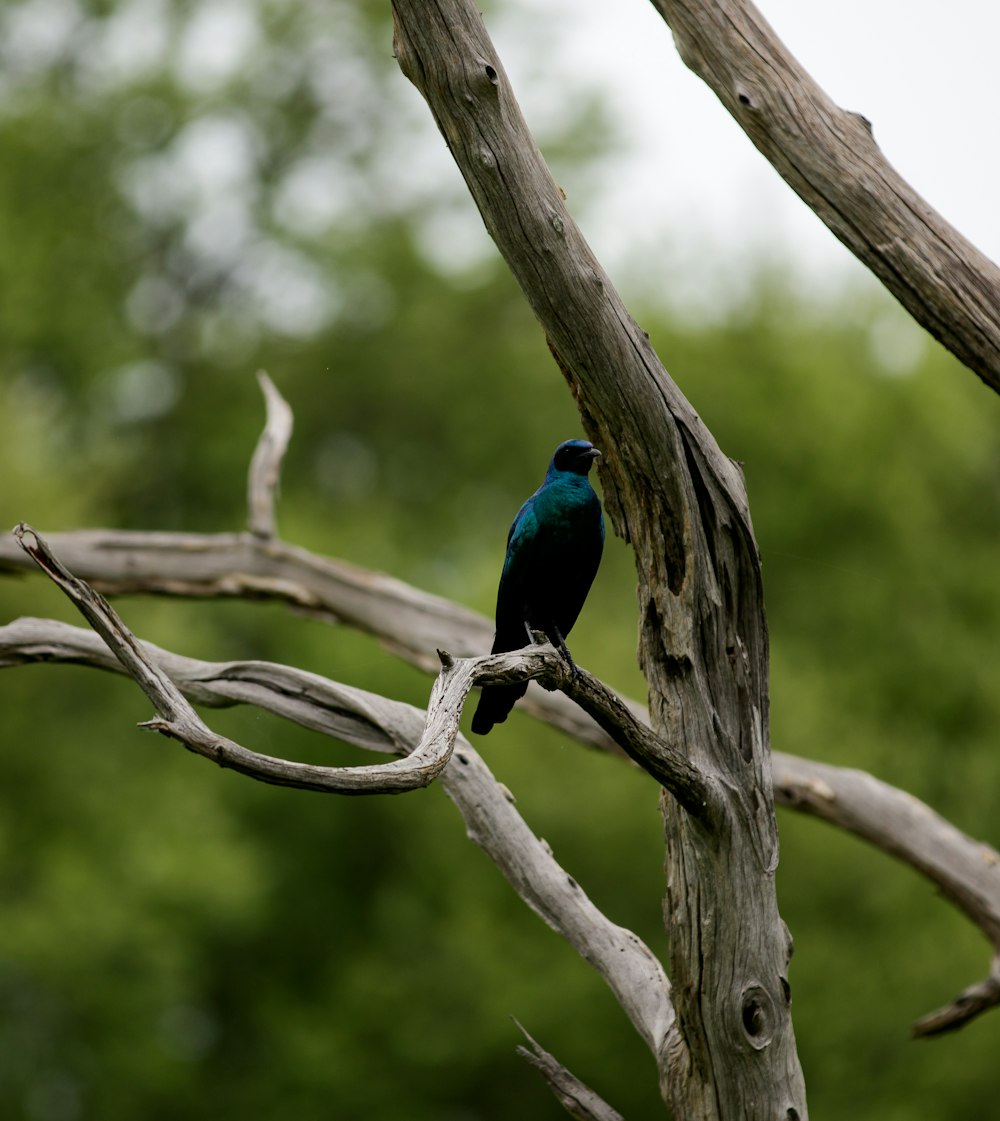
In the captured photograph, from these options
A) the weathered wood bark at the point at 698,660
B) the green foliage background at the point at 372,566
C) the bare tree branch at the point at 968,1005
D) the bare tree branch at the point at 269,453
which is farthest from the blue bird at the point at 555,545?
the green foliage background at the point at 372,566

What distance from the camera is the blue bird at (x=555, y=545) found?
17.3 ft

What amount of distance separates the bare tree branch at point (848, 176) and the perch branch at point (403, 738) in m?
2.15

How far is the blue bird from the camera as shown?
528 centimetres

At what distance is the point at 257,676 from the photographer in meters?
5.21

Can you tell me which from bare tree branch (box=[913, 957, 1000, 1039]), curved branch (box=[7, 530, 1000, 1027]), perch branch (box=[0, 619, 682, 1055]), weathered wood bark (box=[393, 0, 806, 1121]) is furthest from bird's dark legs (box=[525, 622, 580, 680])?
bare tree branch (box=[913, 957, 1000, 1039])

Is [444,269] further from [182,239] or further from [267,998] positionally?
[267,998]

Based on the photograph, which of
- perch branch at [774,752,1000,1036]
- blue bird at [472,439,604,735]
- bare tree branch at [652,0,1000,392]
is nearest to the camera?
bare tree branch at [652,0,1000,392]

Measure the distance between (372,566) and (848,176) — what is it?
16.7m

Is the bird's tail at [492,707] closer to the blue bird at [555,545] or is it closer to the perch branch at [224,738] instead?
the blue bird at [555,545]

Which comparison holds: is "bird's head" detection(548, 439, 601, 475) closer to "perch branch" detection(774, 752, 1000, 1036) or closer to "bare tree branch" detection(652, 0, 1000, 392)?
"bare tree branch" detection(652, 0, 1000, 392)

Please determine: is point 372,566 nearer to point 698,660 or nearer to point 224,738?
point 698,660

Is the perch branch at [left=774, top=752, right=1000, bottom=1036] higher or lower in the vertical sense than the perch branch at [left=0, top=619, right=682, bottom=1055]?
lower

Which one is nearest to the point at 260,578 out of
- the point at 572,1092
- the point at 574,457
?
the point at 574,457

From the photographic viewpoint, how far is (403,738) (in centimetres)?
511
